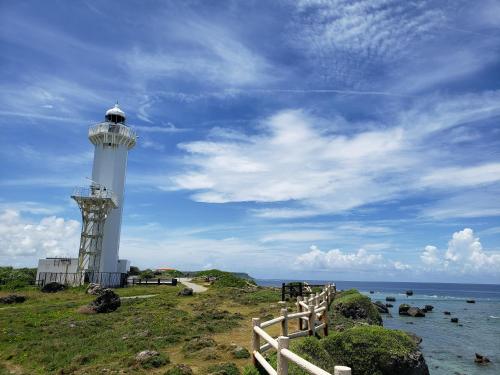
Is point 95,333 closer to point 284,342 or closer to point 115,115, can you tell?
point 284,342

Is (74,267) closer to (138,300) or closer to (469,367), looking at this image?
(138,300)

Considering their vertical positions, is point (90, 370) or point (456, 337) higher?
point (90, 370)

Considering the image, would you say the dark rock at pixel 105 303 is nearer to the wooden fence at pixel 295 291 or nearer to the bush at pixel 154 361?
the bush at pixel 154 361

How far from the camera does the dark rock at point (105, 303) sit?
25.5m

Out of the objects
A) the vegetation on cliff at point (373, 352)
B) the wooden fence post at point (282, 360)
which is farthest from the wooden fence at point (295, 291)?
the wooden fence post at point (282, 360)

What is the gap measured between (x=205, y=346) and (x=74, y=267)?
33086 millimetres

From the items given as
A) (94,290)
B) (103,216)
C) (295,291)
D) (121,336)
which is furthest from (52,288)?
(121,336)

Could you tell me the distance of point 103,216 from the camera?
44625 mm

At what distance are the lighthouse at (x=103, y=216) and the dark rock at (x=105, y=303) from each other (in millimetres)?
17560

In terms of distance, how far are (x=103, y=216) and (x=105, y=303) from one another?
2057cm

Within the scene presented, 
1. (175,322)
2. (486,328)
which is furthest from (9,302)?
(486,328)

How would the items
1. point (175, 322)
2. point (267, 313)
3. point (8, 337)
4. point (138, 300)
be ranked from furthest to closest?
point (138, 300) < point (267, 313) < point (175, 322) < point (8, 337)

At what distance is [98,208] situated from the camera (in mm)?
44438

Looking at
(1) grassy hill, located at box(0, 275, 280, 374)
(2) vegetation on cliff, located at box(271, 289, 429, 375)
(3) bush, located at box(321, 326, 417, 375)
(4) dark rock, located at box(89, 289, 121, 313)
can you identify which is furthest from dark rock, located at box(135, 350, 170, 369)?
(4) dark rock, located at box(89, 289, 121, 313)
